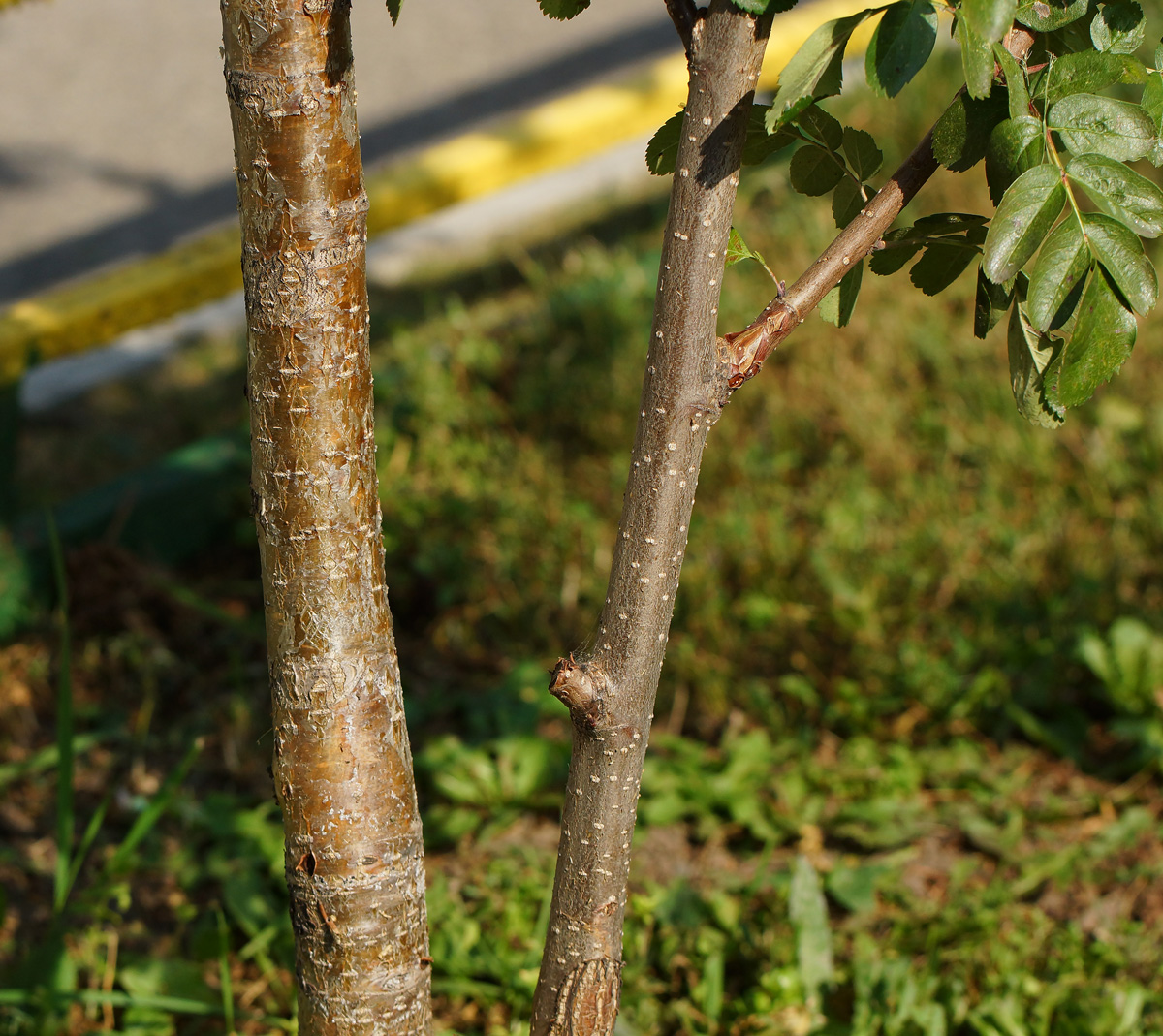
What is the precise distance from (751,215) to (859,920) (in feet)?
8.74

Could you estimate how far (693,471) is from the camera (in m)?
1.08

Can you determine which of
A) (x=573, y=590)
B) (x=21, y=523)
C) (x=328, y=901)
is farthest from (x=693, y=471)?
(x=21, y=523)

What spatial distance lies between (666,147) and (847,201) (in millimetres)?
194

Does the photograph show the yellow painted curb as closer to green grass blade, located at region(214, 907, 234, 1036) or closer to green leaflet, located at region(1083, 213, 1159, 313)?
green grass blade, located at region(214, 907, 234, 1036)

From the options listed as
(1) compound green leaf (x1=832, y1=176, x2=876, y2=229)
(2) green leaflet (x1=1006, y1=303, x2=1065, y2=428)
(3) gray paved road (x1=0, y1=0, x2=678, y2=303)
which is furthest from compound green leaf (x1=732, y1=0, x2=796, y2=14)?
(3) gray paved road (x1=0, y1=0, x2=678, y2=303)

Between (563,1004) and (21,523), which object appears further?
(21,523)

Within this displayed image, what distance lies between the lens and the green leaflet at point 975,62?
84 cm

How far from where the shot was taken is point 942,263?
1131mm

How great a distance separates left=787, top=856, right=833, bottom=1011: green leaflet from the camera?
1771 mm

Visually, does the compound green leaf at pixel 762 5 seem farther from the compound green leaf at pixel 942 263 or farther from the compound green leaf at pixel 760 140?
the compound green leaf at pixel 942 263

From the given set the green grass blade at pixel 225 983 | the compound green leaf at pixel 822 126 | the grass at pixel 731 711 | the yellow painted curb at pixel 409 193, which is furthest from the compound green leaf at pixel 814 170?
the yellow painted curb at pixel 409 193

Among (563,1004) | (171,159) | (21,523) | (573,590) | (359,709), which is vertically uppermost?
(171,159)

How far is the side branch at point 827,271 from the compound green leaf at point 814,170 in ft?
0.22

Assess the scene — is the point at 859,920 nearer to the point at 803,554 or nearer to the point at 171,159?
the point at 803,554
